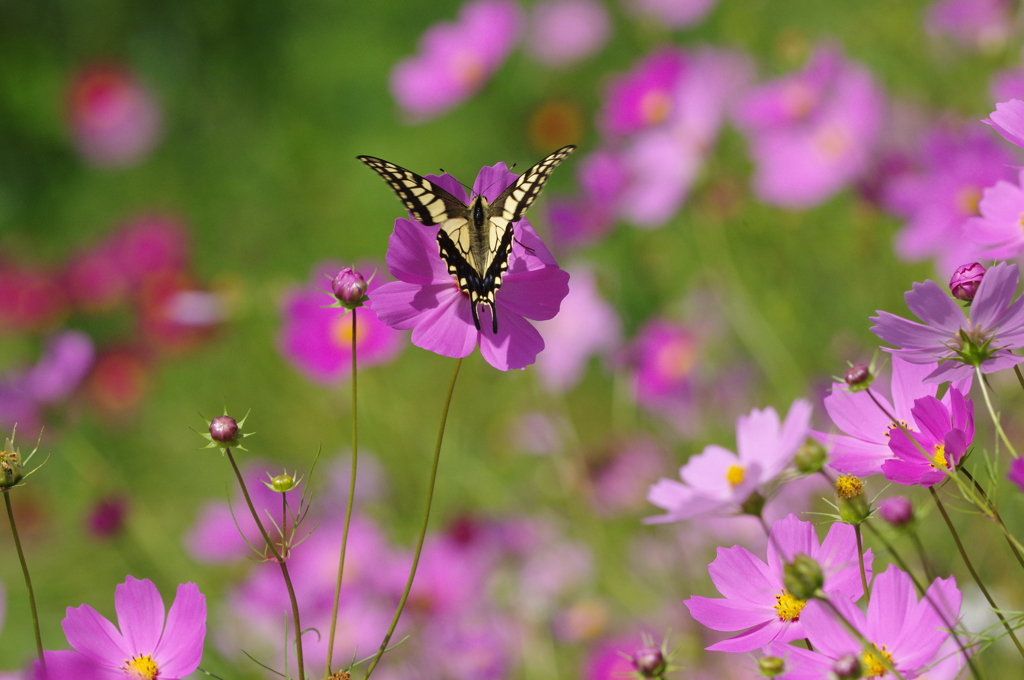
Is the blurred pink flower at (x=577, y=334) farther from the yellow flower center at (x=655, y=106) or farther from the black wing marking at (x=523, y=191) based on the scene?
the black wing marking at (x=523, y=191)

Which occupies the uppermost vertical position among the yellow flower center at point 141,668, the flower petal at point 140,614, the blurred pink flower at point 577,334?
the blurred pink flower at point 577,334

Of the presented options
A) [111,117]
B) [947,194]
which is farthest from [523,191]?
[111,117]

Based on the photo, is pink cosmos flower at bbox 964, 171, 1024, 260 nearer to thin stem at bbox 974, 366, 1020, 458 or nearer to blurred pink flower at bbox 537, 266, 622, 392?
thin stem at bbox 974, 366, 1020, 458

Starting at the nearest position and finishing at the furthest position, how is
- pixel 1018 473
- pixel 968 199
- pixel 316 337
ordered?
1. pixel 1018 473
2. pixel 968 199
3. pixel 316 337

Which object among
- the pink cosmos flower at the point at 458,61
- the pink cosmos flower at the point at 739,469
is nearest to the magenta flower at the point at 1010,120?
the pink cosmos flower at the point at 739,469

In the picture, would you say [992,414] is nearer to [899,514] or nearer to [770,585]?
[899,514]

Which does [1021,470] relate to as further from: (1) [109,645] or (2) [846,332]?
(2) [846,332]
